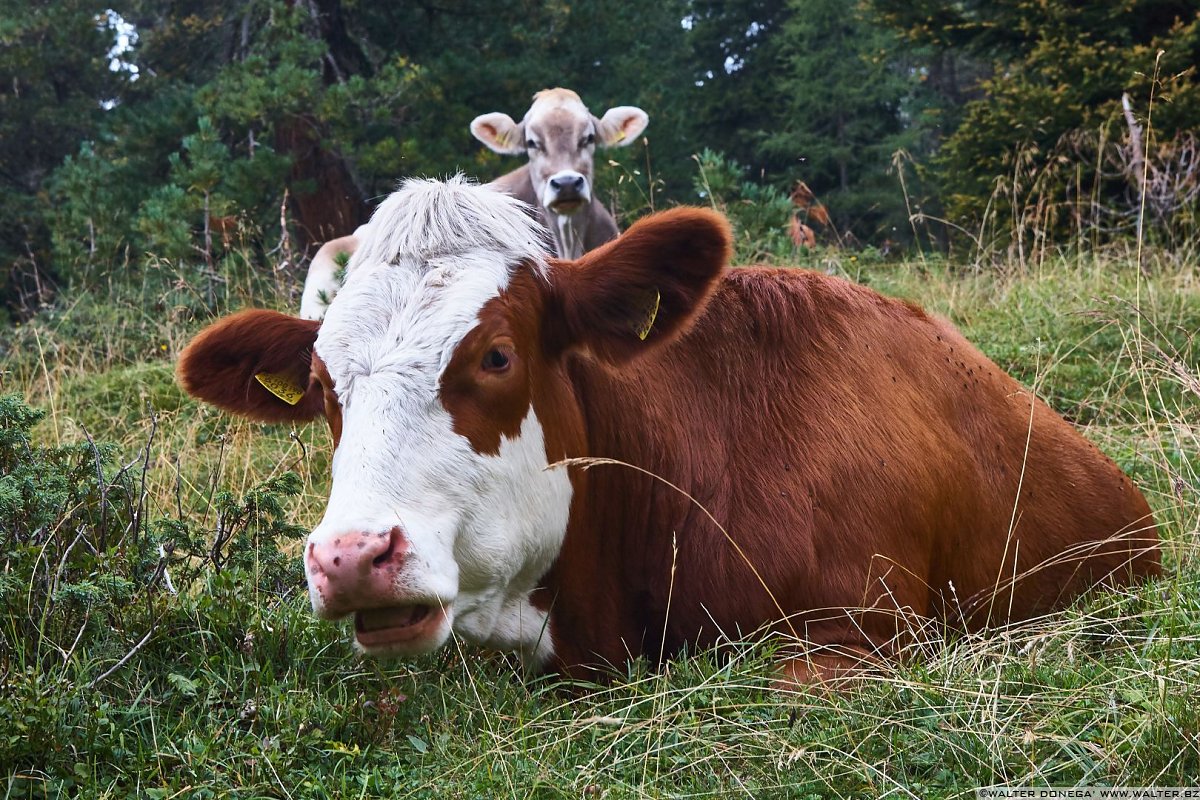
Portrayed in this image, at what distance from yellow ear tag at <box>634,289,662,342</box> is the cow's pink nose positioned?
1.04 meters

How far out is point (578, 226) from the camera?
30.2 ft

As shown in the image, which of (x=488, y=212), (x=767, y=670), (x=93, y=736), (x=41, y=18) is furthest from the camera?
(x=41, y=18)

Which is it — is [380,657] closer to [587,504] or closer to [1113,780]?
[587,504]

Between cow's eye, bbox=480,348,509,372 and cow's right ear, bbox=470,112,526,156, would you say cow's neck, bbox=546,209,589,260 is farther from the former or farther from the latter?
cow's eye, bbox=480,348,509,372

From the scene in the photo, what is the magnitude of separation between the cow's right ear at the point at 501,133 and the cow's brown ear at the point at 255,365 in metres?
6.99

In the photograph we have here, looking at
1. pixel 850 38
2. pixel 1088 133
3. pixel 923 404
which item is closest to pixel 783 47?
pixel 850 38

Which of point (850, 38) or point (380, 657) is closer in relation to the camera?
point (380, 657)

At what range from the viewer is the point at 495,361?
309 cm

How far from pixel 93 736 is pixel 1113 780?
2.23 meters

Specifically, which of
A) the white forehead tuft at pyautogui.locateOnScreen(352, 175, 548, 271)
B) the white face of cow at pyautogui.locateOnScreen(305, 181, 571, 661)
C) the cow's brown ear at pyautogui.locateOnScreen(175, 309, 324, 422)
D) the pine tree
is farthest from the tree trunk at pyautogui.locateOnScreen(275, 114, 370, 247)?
the pine tree

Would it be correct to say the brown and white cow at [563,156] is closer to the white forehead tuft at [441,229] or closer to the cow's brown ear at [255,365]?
the cow's brown ear at [255,365]

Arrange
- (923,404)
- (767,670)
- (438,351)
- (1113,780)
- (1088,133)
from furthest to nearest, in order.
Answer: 1. (1088,133)
2. (923,404)
3. (767,670)
4. (438,351)
5. (1113,780)

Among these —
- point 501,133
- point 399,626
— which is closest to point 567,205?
point 501,133

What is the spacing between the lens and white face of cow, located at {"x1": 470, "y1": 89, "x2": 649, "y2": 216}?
894 cm
